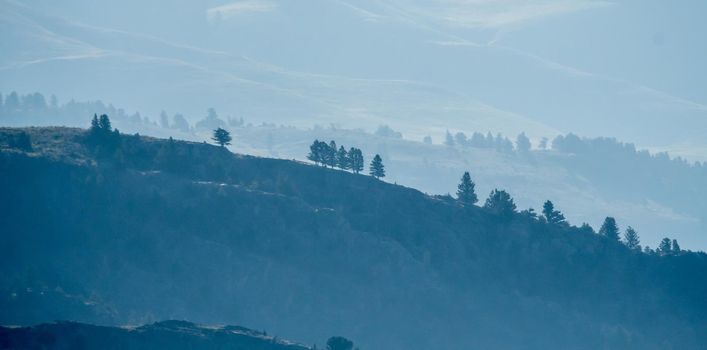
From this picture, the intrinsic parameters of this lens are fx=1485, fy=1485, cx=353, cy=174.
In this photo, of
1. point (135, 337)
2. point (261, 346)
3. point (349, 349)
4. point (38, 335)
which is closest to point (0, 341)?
point (38, 335)

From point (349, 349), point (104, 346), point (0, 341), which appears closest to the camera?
point (0, 341)

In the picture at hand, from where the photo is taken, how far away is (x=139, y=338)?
186 meters

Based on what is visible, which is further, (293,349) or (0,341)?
(293,349)

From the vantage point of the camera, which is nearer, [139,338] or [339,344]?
[139,338]

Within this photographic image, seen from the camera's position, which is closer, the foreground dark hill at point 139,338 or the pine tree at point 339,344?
the foreground dark hill at point 139,338

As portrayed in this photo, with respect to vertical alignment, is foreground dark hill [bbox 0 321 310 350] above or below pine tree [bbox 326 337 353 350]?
below

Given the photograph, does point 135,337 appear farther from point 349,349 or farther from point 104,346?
point 349,349

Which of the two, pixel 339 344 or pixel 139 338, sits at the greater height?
pixel 339 344

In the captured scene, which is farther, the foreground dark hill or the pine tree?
the pine tree

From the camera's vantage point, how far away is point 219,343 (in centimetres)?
18950

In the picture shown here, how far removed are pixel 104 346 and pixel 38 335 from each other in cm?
945

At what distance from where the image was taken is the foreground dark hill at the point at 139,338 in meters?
175

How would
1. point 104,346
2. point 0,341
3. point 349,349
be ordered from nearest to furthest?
point 0,341, point 104,346, point 349,349

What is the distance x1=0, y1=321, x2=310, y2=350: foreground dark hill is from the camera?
174875 mm
